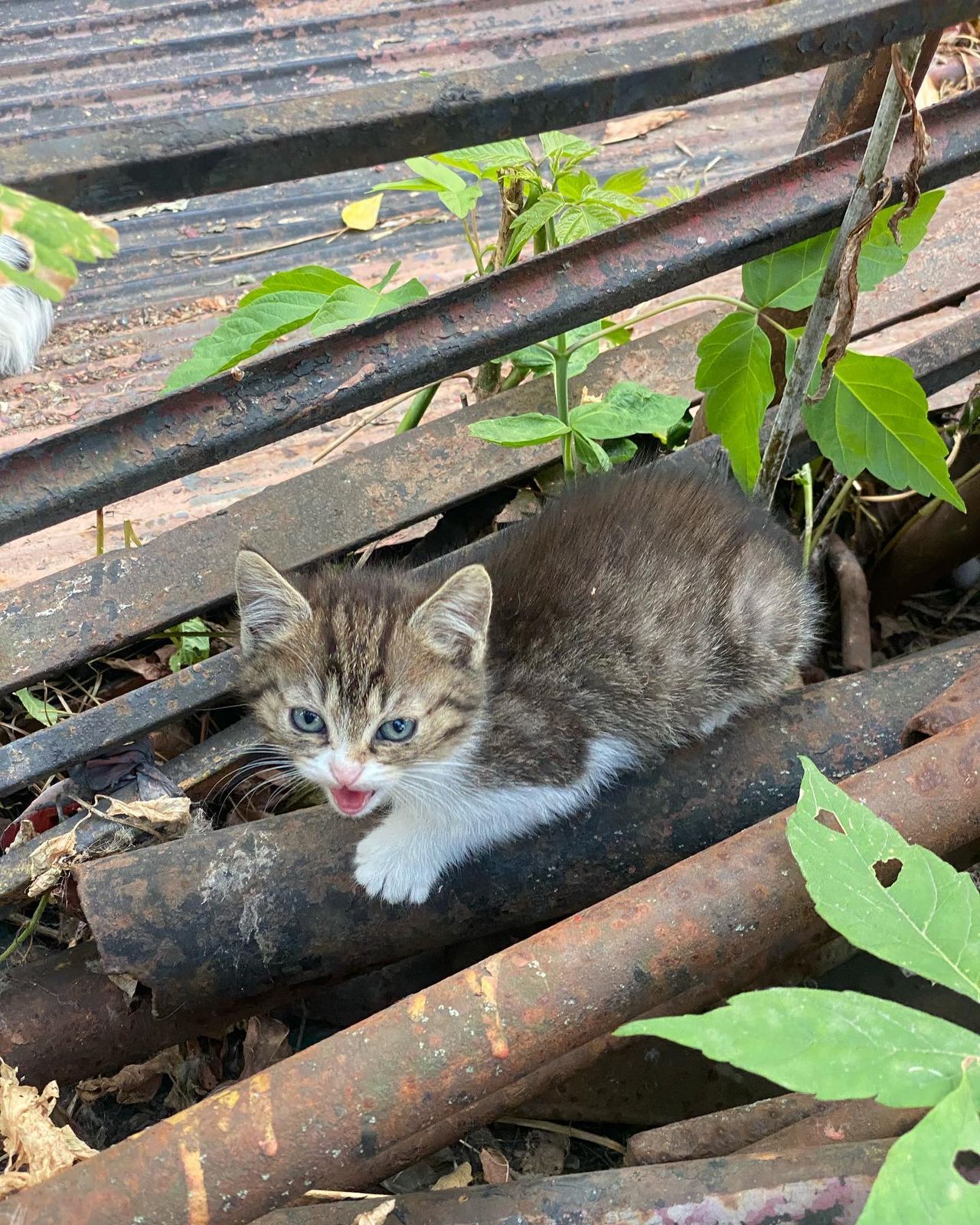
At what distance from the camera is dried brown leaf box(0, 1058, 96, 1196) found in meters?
1.59

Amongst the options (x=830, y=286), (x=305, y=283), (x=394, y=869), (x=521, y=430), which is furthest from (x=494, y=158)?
(x=394, y=869)

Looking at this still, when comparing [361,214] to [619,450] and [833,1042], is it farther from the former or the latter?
[833,1042]

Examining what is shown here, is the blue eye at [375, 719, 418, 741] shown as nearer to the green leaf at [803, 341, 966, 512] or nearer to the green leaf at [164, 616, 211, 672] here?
the green leaf at [164, 616, 211, 672]

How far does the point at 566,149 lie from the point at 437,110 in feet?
5.25

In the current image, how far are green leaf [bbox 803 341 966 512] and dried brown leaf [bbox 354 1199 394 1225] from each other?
1.76 meters

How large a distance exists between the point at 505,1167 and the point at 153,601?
1.46 meters

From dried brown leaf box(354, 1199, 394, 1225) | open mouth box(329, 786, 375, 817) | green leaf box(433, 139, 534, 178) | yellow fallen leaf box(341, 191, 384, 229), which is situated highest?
green leaf box(433, 139, 534, 178)

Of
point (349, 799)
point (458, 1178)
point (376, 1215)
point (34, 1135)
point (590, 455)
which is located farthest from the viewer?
point (590, 455)

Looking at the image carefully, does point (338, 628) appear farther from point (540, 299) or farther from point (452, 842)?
point (540, 299)

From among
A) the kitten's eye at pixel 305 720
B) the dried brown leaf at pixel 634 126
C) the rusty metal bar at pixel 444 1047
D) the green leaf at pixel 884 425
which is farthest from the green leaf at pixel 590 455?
the dried brown leaf at pixel 634 126

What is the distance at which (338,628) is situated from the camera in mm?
2309

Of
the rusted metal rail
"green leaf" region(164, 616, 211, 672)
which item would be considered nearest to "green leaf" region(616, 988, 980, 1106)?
the rusted metal rail

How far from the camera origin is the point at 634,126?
4441 mm

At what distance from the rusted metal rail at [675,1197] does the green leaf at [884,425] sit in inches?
56.1
